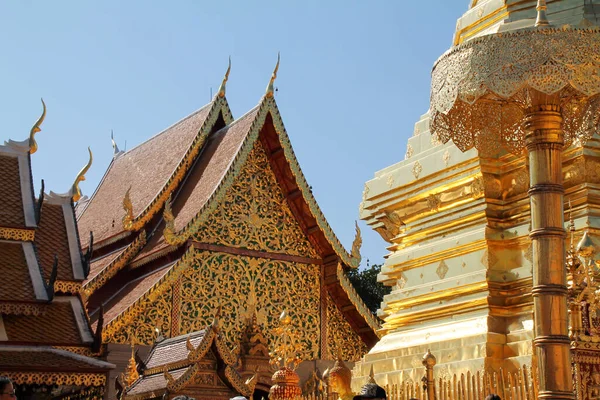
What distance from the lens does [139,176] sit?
48.8ft

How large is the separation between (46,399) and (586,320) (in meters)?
5.87

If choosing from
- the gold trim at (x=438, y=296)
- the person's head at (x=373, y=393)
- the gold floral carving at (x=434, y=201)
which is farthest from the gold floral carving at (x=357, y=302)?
the person's head at (x=373, y=393)

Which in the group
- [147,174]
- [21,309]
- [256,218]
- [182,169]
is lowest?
[21,309]

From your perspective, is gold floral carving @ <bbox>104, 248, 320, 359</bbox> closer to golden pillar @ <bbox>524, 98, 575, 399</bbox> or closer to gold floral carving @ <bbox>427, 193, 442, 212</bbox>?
gold floral carving @ <bbox>427, 193, 442, 212</bbox>

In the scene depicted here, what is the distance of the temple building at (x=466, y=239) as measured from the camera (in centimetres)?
627

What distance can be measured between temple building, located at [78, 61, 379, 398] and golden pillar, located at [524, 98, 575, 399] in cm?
696

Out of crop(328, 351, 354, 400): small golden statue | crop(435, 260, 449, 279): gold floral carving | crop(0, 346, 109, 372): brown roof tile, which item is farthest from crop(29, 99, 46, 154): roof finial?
crop(328, 351, 354, 400): small golden statue

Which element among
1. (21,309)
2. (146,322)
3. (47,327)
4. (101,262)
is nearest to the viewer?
(21,309)

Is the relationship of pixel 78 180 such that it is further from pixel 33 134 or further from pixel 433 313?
pixel 433 313

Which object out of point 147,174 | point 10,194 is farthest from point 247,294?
point 147,174

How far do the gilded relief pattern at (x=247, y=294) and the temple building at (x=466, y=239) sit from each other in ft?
13.2

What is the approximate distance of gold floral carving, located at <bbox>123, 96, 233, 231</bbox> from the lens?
491 inches

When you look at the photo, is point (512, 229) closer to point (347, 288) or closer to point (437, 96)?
point (437, 96)

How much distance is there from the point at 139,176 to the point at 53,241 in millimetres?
4835
